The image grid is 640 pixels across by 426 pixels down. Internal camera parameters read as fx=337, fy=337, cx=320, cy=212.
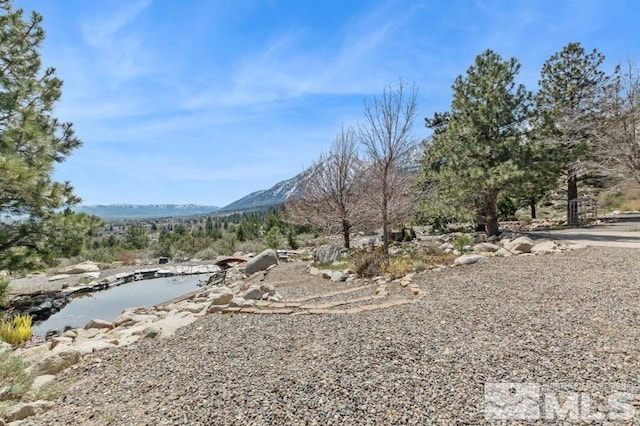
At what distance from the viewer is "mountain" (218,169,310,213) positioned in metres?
16.0

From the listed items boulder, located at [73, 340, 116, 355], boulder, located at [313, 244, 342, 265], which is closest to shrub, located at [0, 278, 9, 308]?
boulder, located at [73, 340, 116, 355]

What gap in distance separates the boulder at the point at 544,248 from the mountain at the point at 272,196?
8921 mm

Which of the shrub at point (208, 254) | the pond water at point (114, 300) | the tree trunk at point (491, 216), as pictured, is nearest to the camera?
the pond water at point (114, 300)

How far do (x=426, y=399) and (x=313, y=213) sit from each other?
11.7m

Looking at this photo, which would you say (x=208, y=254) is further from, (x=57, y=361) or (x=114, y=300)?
(x=57, y=361)

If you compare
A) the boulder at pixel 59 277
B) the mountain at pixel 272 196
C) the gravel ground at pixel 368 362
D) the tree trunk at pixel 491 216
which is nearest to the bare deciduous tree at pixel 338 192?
the mountain at pixel 272 196

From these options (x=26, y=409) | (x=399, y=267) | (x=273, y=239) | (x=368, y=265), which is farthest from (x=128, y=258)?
(x=26, y=409)

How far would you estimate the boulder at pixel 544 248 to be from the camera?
8712 millimetres

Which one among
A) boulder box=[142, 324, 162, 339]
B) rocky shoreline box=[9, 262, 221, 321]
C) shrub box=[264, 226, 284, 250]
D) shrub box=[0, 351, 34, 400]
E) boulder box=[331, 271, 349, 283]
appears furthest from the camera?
shrub box=[264, 226, 284, 250]

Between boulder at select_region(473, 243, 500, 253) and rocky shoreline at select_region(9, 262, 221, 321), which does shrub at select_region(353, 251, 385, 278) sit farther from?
rocky shoreline at select_region(9, 262, 221, 321)

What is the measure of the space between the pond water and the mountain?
20.0ft

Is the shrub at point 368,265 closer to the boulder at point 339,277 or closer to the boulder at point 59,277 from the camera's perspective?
the boulder at point 339,277

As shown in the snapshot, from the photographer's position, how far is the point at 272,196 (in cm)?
11350

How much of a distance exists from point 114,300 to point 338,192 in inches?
339
